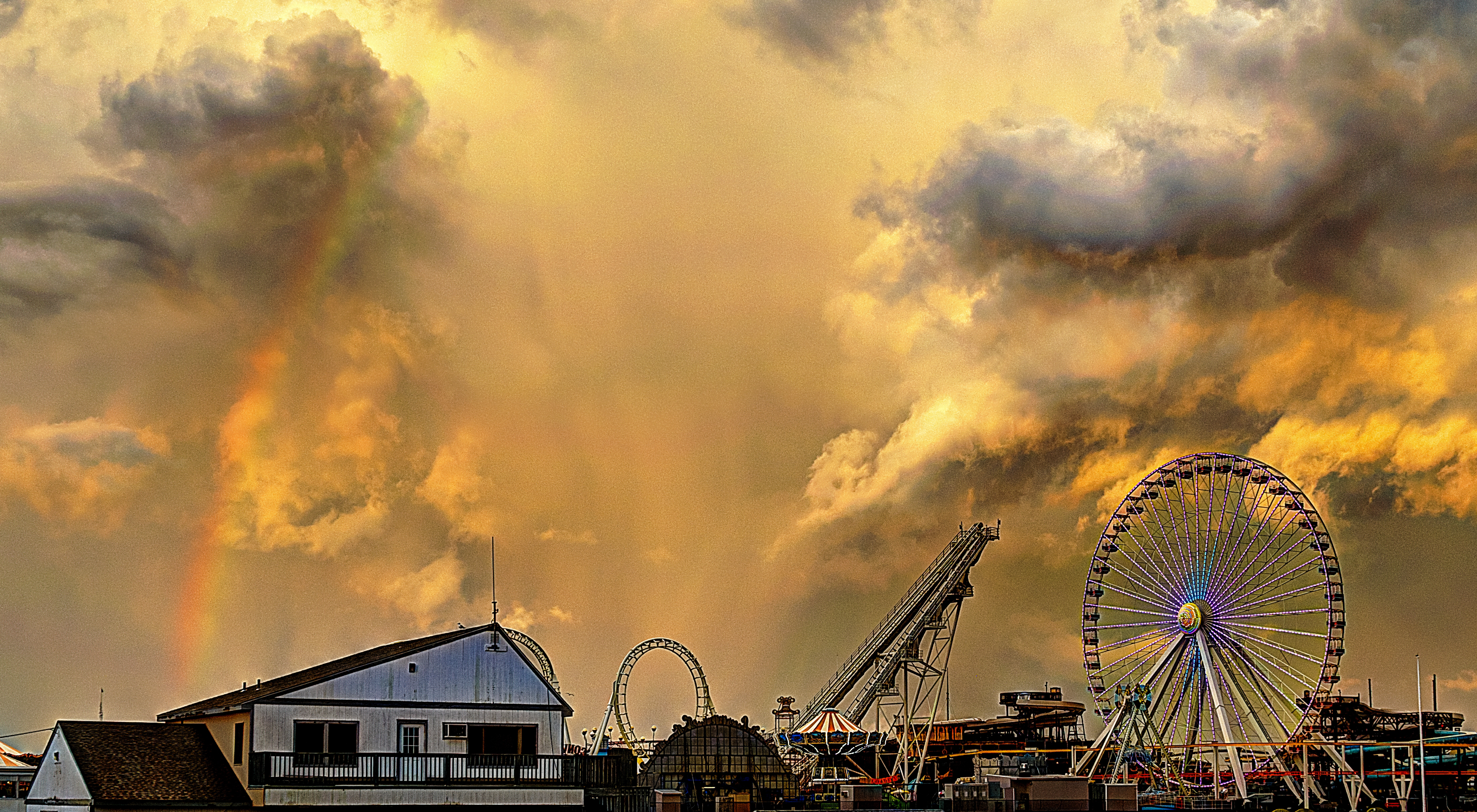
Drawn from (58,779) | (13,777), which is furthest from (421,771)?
(13,777)

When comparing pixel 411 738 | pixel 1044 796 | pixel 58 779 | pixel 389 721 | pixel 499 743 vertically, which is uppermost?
pixel 389 721

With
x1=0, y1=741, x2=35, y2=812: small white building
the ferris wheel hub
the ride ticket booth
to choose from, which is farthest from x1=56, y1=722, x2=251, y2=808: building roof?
the ferris wheel hub

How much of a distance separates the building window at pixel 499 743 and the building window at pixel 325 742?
146 inches

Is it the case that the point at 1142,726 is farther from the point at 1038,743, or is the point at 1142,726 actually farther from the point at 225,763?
the point at 225,763

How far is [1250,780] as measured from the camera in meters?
91.6

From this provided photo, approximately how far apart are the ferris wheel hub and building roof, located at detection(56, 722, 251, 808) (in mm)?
56573

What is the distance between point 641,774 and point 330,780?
28.7 m

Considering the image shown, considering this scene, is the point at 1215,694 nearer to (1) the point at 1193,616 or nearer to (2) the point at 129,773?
(1) the point at 1193,616

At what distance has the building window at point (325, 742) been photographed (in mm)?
45906

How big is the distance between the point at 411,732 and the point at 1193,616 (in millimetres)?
52689

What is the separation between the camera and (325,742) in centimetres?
4647

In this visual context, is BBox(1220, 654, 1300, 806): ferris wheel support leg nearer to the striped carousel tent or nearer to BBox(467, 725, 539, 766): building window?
the striped carousel tent

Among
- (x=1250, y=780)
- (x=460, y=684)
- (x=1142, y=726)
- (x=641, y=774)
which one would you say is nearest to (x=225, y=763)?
(x=460, y=684)

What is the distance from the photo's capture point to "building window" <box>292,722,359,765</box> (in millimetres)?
45906
